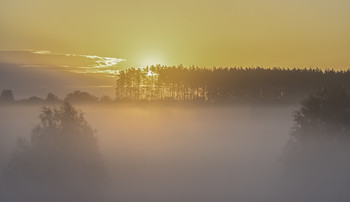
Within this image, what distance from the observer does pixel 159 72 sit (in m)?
131

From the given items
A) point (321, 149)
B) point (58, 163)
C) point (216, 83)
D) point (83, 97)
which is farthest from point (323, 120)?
point (216, 83)

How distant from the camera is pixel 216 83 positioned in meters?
124

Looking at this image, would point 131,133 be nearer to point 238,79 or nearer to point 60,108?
point 238,79

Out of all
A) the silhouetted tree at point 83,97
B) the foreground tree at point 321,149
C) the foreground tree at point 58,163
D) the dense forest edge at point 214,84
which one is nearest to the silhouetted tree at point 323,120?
the foreground tree at point 321,149

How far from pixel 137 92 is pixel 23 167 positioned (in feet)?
264

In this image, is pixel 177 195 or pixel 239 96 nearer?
pixel 177 195

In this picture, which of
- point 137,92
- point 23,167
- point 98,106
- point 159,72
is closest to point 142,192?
point 23,167

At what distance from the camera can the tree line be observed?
112000 mm

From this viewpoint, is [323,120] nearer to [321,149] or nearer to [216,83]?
[321,149]

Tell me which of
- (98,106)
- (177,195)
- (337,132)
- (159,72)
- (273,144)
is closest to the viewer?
(337,132)

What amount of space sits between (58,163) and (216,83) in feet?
280

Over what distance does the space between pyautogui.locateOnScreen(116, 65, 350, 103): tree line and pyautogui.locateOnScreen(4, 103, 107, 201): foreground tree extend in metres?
68.7

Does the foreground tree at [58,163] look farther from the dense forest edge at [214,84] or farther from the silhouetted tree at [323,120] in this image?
the dense forest edge at [214,84]

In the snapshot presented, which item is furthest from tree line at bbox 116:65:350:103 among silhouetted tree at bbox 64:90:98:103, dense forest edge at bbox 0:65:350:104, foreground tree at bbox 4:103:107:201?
foreground tree at bbox 4:103:107:201
